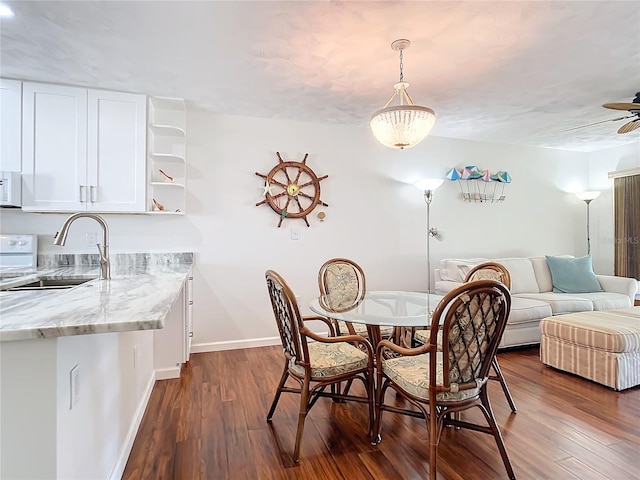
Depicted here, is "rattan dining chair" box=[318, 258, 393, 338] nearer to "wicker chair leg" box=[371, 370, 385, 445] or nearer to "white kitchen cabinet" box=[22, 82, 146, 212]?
"wicker chair leg" box=[371, 370, 385, 445]

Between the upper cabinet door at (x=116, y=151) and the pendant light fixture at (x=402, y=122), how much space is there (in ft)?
6.75

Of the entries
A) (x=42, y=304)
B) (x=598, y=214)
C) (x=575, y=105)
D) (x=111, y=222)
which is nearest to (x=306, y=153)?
(x=111, y=222)

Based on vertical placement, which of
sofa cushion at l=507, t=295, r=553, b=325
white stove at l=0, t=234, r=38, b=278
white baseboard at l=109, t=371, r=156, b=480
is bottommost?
white baseboard at l=109, t=371, r=156, b=480

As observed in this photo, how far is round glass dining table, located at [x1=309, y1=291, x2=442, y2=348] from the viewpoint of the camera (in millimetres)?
1932

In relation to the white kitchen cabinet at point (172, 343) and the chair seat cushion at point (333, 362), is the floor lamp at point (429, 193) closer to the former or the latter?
the chair seat cushion at point (333, 362)

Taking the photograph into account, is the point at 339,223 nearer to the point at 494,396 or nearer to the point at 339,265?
the point at 339,265

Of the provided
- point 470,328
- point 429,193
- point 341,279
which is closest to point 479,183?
point 429,193

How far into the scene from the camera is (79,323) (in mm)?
1036

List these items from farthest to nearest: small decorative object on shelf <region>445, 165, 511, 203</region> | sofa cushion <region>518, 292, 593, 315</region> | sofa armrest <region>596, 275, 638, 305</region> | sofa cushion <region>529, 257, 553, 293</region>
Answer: small decorative object on shelf <region>445, 165, 511, 203</region> → sofa cushion <region>529, 257, 553, 293</region> → sofa armrest <region>596, 275, 638, 305</region> → sofa cushion <region>518, 292, 593, 315</region>

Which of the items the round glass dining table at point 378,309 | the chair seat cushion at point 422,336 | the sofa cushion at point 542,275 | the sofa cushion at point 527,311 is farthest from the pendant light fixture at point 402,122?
the sofa cushion at point 542,275

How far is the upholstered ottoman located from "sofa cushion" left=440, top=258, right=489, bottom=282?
3.21 feet

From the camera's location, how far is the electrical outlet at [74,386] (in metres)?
1.14

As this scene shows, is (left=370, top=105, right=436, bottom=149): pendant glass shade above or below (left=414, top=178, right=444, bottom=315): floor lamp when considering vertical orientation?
above

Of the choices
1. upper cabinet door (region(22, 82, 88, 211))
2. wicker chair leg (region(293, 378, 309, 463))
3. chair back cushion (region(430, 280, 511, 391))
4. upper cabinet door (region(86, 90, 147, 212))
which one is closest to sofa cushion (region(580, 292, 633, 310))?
chair back cushion (region(430, 280, 511, 391))
